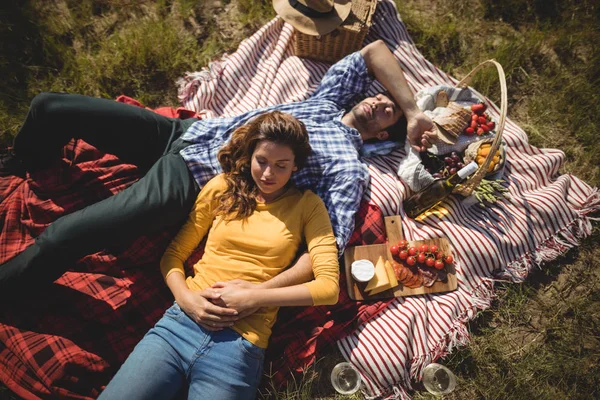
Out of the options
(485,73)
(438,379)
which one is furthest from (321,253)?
(485,73)

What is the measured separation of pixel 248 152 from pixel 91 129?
133 cm

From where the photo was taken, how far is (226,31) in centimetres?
470

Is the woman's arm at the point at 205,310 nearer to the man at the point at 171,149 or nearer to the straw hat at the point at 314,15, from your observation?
the man at the point at 171,149

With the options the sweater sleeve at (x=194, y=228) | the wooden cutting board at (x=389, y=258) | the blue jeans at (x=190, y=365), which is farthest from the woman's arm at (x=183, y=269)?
the wooden cutting board at (x=389, y=258)

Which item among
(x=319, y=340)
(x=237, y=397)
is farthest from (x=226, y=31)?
(x=237, y=397)

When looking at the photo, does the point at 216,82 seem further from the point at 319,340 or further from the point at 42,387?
the point at 42,387

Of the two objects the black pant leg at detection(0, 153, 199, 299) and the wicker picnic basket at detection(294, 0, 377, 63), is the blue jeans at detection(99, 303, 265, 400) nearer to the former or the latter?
the black pant leg at detection(0, 153, 199, 299)

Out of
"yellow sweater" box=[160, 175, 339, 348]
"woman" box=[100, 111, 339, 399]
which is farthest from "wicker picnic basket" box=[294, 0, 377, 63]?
"yellow sweater" box=[160, 175, 339, 348]

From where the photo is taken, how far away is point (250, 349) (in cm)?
266

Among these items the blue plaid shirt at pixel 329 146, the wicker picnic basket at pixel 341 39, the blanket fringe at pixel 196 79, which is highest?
the wicker picnic basket at pixel 341 39

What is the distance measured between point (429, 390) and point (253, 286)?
1795mm

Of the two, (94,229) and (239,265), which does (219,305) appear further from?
(94,229)

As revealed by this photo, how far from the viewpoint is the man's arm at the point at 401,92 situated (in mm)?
3541

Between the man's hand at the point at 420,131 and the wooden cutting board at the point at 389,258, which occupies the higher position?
the man's hand at the point at 420,131
